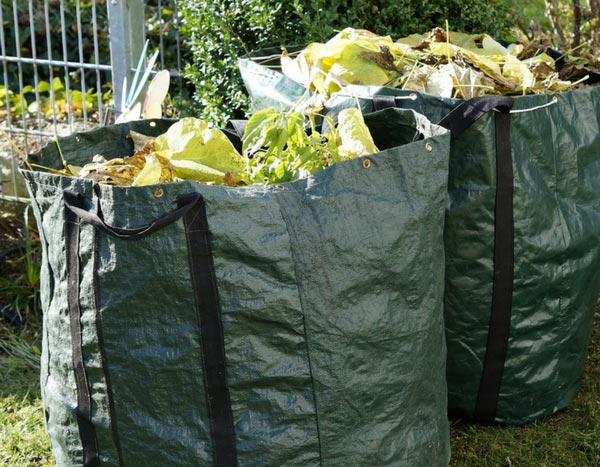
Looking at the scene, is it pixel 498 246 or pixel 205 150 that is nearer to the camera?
pixel 205 150

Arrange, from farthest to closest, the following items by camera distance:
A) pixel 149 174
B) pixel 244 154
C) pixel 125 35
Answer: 1. pixel 125 35
2. pixel 244 154
3. pixel 149 174

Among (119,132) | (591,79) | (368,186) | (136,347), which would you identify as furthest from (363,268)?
(591,79)

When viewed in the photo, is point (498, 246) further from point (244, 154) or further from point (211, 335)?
point (211, 335)

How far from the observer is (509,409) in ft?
8.39

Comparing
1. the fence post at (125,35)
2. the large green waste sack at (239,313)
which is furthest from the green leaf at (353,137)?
the fence post at (125,35)

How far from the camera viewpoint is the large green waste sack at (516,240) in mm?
2268

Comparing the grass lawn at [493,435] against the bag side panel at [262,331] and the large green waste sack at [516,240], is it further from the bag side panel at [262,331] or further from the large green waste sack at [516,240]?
the bag side panel at [262,331]

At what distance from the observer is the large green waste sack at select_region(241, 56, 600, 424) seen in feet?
7.44

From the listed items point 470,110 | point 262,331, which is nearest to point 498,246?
point 470,110

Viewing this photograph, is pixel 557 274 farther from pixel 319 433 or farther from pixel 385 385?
pixel 319 433

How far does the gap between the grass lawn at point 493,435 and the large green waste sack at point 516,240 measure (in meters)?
0.06

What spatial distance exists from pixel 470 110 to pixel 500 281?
486 millimetres

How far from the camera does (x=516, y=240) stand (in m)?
2.33

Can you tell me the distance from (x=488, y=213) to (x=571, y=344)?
54cm
